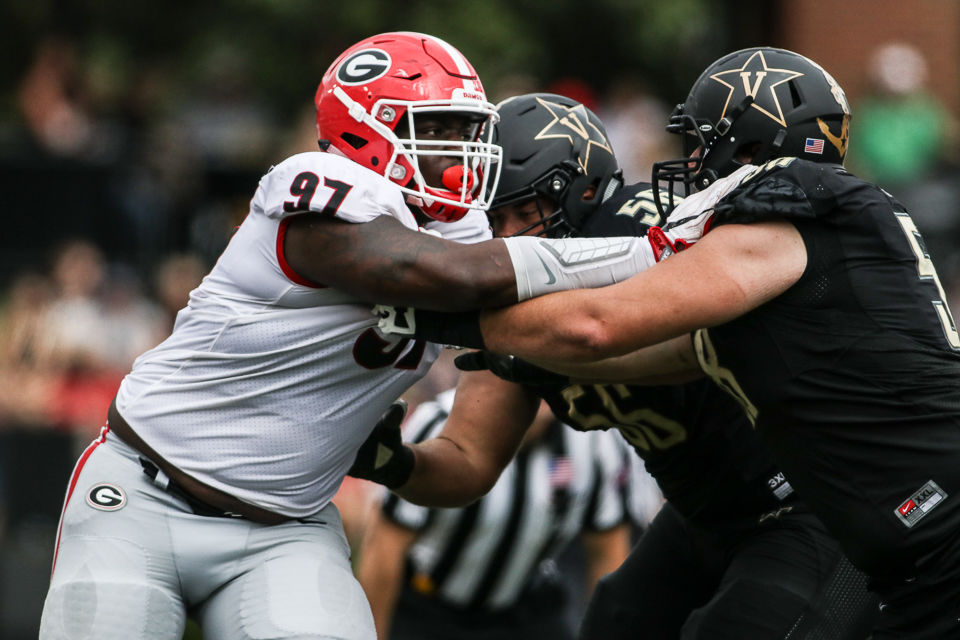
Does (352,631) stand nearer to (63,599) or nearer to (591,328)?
(63,599)

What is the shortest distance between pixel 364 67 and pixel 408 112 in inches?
8.7

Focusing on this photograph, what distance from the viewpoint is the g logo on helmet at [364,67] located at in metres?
3.79

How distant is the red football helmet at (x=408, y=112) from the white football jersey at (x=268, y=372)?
0.19m

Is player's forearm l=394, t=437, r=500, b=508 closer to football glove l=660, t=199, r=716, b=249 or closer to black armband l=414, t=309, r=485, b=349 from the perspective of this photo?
black armband l=414, t=309, r=485, b=349

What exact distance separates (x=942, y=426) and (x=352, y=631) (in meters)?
1.53

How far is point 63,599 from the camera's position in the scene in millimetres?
3340

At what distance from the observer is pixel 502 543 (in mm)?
5660

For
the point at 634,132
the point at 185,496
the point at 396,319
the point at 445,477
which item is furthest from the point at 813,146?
the point at 634,132

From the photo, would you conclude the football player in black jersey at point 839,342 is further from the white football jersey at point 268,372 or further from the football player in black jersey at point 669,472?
the white football jersey at point 268,372

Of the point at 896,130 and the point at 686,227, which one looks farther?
the point at 896,130

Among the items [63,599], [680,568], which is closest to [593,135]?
[680,568]

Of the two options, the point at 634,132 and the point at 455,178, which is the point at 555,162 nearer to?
the point at 455,178

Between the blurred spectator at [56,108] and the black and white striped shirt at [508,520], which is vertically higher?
the blurred spectator at [56,108]

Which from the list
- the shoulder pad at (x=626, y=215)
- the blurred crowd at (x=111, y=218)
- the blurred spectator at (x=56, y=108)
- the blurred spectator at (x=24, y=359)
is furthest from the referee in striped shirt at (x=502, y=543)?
the blurred spectator at (x=56, y=108)
